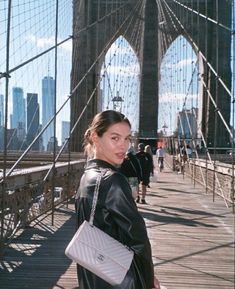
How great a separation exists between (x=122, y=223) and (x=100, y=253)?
67 mm

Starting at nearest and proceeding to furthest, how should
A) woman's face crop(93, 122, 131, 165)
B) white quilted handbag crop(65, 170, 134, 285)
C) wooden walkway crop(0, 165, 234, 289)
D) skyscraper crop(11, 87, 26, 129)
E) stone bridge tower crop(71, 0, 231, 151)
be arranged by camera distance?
white quilted handbag crop(65, 170, 134, 285) < woman's face crop(93, 122, 131, 165) < wooden walkway crop(0, 165, 234, 289) < skyscraper crop(11, 87, 26, 129) < stone bridge tower crop(71, 0, 231, 151)

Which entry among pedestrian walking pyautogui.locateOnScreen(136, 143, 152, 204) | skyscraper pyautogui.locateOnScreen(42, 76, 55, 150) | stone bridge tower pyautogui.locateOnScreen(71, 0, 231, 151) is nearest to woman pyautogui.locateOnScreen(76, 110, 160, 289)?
skyscraper pyautogui.locateOnScreen(42, 76, 55, 150)

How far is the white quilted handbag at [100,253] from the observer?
929 millimetres

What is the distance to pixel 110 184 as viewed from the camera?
0.97 metres

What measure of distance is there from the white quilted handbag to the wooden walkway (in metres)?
1.65

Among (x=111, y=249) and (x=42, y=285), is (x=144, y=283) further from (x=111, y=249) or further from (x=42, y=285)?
(x=42, y=285)

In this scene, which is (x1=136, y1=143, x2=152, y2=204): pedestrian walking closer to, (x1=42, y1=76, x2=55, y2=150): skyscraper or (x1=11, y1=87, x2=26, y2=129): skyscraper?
(x1=42, y1=76, x2=55, y2=150): skyscraper

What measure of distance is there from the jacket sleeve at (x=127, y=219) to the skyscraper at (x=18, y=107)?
3084 millimetres

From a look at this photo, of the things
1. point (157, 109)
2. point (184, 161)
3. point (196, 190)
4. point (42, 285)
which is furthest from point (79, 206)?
point (157, 109)

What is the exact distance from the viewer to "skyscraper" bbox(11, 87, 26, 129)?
409cm

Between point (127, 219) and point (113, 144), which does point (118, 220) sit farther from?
point (113, 144)

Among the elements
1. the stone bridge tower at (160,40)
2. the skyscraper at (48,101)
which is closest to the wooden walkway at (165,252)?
the skyscraper at (48,101)

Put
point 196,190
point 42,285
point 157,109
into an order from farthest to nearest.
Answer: point 157,109, point 196,190, point 42,285

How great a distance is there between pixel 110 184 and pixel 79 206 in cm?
10
